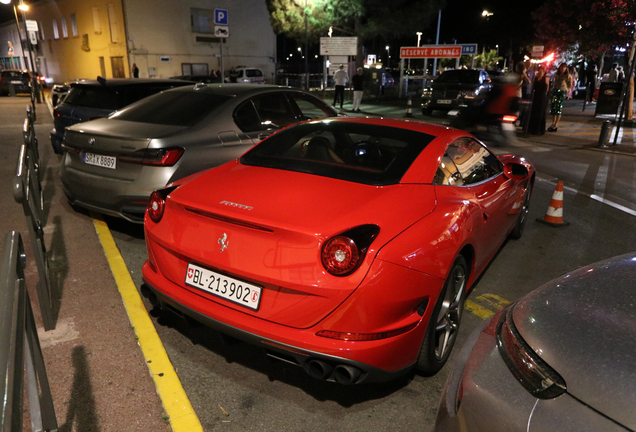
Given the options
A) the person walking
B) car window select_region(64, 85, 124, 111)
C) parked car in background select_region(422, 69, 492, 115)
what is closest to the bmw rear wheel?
car window select_region(64, 85, 124, 111)

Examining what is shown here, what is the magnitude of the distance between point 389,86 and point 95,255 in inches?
1114

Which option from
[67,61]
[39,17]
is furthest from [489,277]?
[39,17]

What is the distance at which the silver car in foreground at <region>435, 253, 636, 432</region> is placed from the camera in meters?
1.38

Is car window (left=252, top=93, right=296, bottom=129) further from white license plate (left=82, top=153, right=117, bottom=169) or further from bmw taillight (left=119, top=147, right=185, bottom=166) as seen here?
white license plate (left=82, top=153, right=117, bottom=169)

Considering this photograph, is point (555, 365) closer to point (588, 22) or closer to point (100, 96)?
point (100, 96)

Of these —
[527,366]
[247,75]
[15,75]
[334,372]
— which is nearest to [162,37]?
[247,75]

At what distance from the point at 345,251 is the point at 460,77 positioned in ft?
53.2

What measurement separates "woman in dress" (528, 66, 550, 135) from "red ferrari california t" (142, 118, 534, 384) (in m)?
11.0

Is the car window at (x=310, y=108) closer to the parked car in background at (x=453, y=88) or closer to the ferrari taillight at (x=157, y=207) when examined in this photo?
the ferrari taillight at (x=157, y=207)

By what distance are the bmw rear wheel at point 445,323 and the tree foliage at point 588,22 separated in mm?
16962

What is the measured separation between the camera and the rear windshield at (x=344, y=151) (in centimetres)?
296

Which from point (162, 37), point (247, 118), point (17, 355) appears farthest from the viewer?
point (162, 37)

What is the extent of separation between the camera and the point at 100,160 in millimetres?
4535

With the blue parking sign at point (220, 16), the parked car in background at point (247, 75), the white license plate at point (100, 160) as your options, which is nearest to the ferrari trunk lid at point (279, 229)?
the white license plate at point (100, 160)
